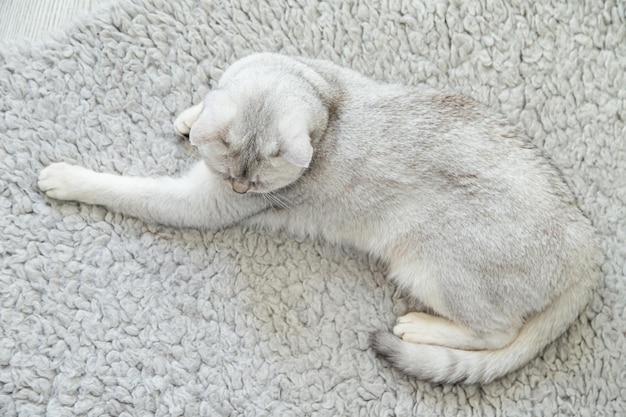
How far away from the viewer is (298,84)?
1583mm

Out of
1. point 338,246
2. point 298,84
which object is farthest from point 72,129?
point 338,246

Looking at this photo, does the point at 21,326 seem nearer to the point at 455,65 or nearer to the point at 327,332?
the point at 327,332

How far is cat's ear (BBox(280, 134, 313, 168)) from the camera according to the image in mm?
1452

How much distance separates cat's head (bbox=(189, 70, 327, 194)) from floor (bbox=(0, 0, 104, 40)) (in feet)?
2.34

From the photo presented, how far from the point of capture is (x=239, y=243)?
6.12ft

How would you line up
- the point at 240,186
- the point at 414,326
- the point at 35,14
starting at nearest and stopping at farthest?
the point at 240,186, the point at 414,326, the point at 35,14

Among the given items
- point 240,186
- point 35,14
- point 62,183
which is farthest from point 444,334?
point 35,14

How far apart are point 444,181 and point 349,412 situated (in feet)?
2.21

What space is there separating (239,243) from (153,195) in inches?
11.0

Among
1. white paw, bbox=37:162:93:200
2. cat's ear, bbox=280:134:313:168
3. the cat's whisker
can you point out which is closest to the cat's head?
cat's ear, bbox=280:134:313:168

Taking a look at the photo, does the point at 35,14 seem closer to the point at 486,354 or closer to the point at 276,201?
the point at 276,201

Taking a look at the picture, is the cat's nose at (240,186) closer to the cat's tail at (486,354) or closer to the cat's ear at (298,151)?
the cat's ear at (298,151)

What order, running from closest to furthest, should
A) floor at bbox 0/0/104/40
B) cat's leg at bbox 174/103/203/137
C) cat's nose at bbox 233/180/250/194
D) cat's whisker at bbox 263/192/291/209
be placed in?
1. cat's nose at bbox 233/180/250/194
2. cat's whisker at bbox 263/192/291/209
3. cat's leg at bbox 174/103/203/137
4. floor at bbox 0/0/104/40

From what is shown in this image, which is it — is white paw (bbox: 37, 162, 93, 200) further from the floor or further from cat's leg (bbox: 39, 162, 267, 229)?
the floor
